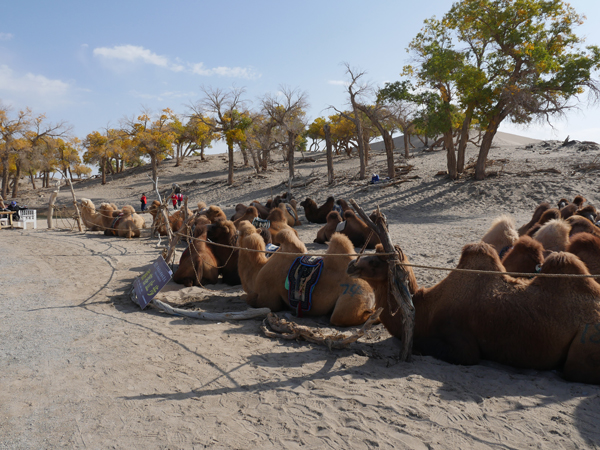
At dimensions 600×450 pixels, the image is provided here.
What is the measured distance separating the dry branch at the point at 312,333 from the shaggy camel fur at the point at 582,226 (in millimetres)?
3722

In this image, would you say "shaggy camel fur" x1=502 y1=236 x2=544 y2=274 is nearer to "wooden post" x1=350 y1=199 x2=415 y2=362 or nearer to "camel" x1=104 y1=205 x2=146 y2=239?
"wooden post" x1=350 y1=199 x2=415 y2=362

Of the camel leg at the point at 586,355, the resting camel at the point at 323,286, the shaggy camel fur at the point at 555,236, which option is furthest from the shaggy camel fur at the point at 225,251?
the camel leg at the point at 586,355

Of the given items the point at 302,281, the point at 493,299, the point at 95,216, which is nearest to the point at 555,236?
the point at 493,299

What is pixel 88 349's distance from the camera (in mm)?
4336

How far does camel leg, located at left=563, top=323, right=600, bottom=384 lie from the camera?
11.2 feet

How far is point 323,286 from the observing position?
17.5 feet

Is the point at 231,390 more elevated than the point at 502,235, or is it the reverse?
the point at 502,235

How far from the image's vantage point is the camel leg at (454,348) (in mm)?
3814

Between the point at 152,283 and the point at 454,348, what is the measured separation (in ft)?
13.9

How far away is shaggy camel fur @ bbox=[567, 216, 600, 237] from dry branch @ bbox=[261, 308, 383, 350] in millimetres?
3722

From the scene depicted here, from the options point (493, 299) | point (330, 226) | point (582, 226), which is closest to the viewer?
point (493, 299)

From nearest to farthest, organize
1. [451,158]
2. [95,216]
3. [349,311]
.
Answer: [349,311], [95,216], [451,158]

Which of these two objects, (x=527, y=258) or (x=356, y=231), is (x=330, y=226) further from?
(x=527, y=258)

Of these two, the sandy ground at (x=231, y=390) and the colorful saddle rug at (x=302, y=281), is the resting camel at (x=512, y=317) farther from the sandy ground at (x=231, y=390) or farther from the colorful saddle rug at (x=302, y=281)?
the colorful saddle rug at (x=302, y=281)
